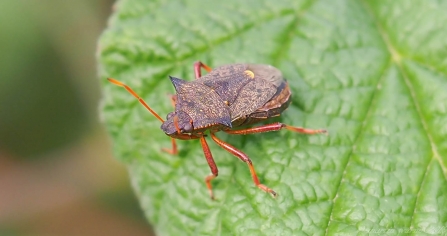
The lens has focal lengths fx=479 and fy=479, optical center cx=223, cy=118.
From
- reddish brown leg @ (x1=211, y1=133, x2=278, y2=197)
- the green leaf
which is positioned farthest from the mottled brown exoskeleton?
the green leaf

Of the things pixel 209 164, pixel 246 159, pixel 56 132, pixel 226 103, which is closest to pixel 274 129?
pixel 246 159

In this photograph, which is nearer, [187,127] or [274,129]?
[187,127]

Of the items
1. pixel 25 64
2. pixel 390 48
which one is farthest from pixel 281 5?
pixel 25 64

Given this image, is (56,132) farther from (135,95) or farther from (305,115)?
(305,115)

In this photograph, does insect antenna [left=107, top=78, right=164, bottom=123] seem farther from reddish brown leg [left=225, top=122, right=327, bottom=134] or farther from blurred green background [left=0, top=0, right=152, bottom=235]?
blurred green background [left=0, top=0, right=152, bottom=235]

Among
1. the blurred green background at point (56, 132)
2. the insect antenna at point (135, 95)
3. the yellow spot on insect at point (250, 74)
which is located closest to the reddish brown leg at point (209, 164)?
the insect antenna at point (135, 95)
